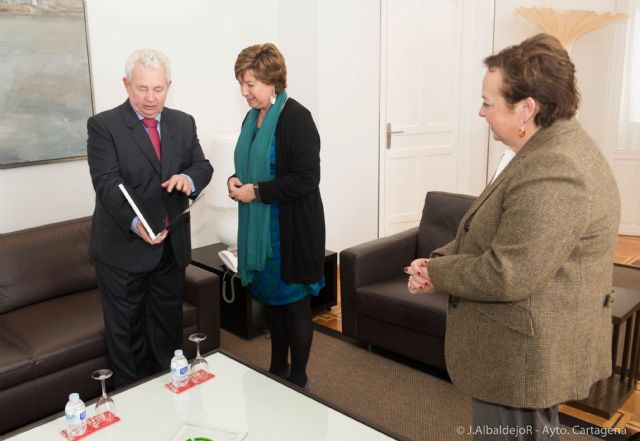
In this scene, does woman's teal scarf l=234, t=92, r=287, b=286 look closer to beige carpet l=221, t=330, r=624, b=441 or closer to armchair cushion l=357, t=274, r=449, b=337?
beige carpet l=221, t=330, r=624, b=441

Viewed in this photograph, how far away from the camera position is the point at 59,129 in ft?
10.6

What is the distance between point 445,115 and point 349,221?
4.69 ft

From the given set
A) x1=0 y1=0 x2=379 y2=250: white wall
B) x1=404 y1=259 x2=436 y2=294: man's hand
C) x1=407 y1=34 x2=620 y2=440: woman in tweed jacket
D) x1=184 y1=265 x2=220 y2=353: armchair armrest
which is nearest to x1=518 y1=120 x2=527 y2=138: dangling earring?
x1=407 y1=34 x2=620 y2=440: woman in tweed jacket

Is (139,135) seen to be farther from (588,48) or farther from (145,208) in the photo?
(588,48)

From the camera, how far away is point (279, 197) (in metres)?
2.34

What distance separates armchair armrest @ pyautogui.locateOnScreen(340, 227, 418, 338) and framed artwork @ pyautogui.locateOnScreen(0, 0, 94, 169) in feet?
5.40

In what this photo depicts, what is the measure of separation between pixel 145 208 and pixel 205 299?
81 cm

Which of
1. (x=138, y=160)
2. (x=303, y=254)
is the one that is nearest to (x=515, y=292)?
(x=303, y=254)

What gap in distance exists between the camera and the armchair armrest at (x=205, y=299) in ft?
9.80

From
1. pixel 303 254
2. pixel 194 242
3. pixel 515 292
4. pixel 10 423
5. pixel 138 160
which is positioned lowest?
pixel 10 423

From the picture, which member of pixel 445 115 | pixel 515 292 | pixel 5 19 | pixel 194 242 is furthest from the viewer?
pixel 445 115

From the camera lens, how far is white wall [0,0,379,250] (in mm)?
3328

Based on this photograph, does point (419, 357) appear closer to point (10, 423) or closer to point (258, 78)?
point (258, 78)

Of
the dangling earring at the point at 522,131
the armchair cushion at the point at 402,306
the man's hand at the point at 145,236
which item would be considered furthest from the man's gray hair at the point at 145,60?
the armchair cushion at the point at 402,306
